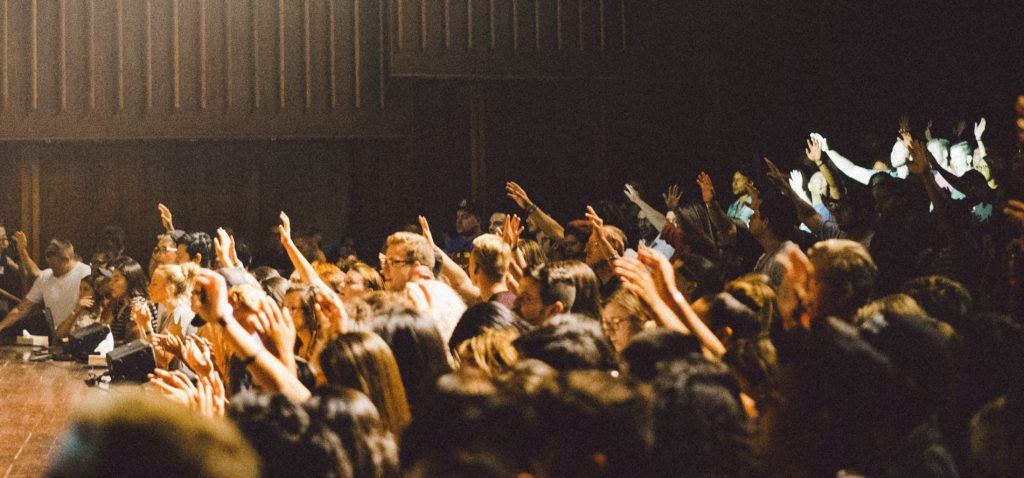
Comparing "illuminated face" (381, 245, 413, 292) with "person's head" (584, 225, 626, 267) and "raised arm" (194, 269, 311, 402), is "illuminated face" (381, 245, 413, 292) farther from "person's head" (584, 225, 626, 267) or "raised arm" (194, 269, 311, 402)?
"raised arm" (194, 269, 311, 402)

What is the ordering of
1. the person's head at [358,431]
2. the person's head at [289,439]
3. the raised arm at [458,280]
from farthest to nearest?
the raised arm at [458,280] → the person's head at [358,431] → the person's head at [289,439]

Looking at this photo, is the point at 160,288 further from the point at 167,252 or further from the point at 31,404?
the point at 167,252

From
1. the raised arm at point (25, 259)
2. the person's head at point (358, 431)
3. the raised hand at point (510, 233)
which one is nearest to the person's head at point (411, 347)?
the person's head at point (358, 431)

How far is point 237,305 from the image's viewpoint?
3.83 m

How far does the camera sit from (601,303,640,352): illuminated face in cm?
386

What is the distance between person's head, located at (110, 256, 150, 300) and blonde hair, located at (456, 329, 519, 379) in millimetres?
5360

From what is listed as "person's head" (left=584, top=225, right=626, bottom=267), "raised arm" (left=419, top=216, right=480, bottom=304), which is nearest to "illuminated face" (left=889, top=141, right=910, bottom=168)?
"person's head" (left=584, top=225, right=626, bottom=267)

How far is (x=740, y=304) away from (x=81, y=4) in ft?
29.5

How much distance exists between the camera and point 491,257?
15.2ft

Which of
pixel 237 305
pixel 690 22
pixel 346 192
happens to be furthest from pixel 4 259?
pixel 237 305

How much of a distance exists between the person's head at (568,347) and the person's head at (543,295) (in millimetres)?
1034

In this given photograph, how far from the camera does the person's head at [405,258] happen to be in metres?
4.94

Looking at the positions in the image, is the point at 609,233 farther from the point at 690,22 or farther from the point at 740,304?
the point at 690,22

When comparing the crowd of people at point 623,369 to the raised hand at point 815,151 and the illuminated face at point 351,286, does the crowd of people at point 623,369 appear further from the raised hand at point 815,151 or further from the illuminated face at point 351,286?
the raised hand at point 815,151
